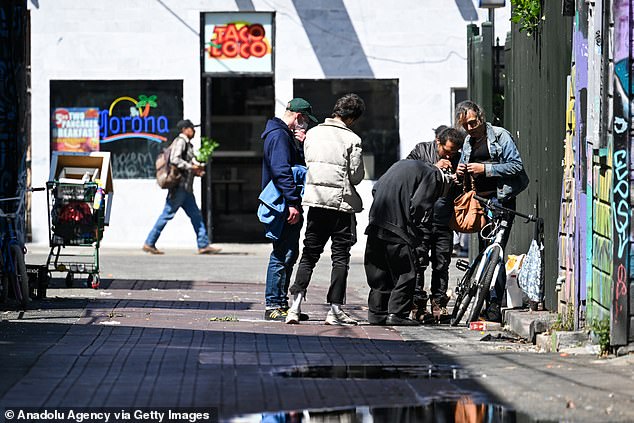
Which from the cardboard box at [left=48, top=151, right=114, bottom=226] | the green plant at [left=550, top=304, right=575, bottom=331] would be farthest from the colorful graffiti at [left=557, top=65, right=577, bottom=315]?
the cardboard box at [left=48, top=151, right=114, bottom=226]

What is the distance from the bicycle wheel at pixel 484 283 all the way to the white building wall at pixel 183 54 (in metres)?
11.5

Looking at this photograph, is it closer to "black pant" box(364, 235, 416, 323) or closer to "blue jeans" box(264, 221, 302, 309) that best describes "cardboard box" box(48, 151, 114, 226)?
"blue jeans" box(264, 221, 302, 309)

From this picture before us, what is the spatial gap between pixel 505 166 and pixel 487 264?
81 cm

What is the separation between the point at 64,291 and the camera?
14109mm

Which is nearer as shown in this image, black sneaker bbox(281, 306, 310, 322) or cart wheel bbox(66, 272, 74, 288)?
black sneaker bbox(281, 306, 310, 322)

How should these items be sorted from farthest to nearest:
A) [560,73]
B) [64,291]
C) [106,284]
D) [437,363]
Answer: [106,284]
[64,291]
[560,73]
[437,363]

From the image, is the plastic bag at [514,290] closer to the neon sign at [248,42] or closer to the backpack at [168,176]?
the backpack at [168,176]

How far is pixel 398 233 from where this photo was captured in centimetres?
1131

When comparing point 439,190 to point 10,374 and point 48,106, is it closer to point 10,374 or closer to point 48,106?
point 10,374

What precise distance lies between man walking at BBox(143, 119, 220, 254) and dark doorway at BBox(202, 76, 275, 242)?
2.27 m

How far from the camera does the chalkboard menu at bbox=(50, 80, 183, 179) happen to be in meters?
22.9

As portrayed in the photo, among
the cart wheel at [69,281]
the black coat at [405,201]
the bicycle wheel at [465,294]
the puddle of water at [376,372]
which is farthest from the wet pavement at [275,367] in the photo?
the cart wheel at [69,281]

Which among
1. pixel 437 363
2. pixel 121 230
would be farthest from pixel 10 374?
pixel 121 230

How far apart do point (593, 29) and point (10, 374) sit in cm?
446
